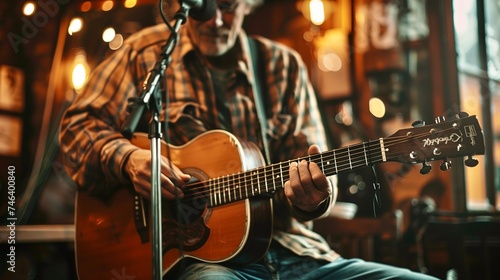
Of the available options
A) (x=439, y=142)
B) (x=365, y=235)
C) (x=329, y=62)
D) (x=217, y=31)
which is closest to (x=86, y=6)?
(x=217, y=31)

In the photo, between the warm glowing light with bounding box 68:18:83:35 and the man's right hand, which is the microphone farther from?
the warm glowing light with bounding box 68:18:83:35

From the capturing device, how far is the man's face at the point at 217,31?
64.4 inches

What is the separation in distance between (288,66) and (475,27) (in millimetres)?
1155

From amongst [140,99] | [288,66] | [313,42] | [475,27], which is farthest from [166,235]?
[313,42]

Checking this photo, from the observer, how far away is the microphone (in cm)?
140

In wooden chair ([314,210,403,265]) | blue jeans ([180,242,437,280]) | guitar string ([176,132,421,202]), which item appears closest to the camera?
guitar string ([176,132,421,202])

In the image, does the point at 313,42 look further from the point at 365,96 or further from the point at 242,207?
the point at 242,207

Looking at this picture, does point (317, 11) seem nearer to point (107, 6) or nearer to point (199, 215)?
point (107, 6)

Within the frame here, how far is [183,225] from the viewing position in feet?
4.80

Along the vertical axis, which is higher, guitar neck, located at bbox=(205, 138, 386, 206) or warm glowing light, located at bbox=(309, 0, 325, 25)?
warm glowing light, located at bbox=(309, 0, 325, 25)

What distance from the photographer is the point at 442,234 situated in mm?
2172

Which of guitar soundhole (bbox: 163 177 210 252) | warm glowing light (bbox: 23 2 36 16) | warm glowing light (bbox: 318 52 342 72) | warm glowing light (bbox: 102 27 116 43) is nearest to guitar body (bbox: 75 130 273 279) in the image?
guitar soundhole (bbox: 163 177 210 252)

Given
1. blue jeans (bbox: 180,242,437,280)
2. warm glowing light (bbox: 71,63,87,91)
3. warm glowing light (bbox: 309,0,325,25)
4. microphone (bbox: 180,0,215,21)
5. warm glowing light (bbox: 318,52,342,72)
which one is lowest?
blue jeans (bbox: 180,242,437,280)

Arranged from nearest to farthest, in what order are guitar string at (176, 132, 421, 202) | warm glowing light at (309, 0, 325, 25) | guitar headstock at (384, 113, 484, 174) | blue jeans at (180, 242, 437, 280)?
guitar headstock at (384, 113, 484, 174), guitar string at (176, 132, 421, 202), blue jeans at (180, 242, 437, 280), warm glowing light at (309, 0, 325, 25)
